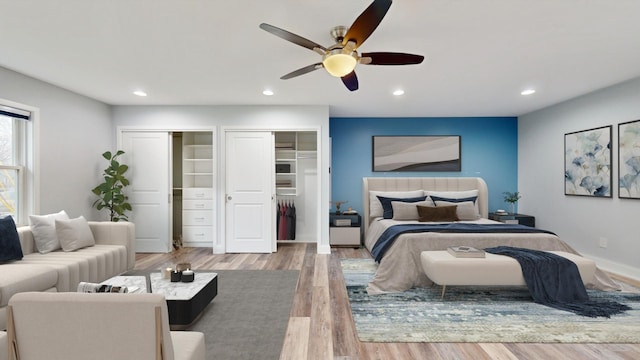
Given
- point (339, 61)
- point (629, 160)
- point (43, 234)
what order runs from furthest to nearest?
point (629, 160), point (43, 234), point (339, 61)

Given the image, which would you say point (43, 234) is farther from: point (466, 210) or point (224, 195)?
point (466, 210)

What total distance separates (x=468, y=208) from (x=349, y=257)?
82.2 inches

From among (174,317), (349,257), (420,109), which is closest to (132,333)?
(174,317)

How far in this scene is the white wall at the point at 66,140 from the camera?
376 centimetres

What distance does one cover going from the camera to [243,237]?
5.13 m

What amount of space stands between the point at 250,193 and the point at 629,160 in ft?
17.1

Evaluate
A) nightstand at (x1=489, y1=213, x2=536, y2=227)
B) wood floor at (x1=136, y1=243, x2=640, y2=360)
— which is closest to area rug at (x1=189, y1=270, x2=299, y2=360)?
wood floor at (x1=136, y1=243, x2=640, y2=360)

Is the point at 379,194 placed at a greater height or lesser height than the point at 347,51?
lesser

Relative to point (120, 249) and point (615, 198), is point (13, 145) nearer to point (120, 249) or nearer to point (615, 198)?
point (120, 249)

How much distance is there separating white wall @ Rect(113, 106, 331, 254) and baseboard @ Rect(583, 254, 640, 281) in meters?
3.77

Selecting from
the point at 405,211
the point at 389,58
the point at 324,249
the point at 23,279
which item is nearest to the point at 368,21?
the point at 389,58

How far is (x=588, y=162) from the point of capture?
14.6ft

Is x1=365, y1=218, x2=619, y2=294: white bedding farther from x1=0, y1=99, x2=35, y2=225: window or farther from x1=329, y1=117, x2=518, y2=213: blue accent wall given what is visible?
x1=0, y1=99, x2=35, y2=225: window

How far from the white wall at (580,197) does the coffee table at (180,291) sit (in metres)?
4.91
